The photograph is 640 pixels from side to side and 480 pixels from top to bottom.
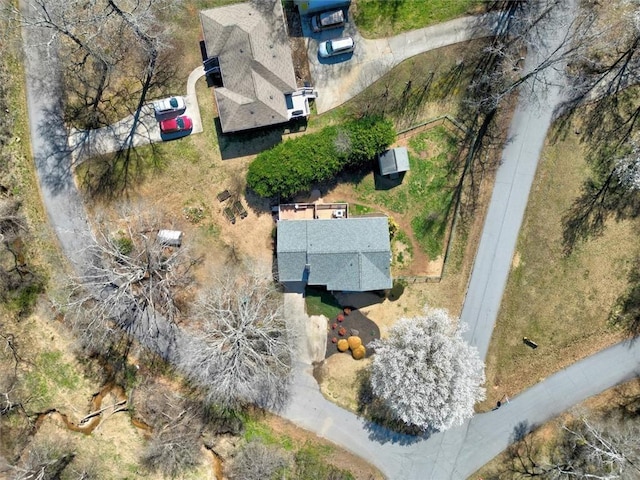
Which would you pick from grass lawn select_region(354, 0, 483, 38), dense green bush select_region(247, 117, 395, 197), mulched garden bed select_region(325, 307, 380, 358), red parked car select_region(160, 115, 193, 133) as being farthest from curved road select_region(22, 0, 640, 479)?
dense green bush select_region(247, 117, 395, 197)

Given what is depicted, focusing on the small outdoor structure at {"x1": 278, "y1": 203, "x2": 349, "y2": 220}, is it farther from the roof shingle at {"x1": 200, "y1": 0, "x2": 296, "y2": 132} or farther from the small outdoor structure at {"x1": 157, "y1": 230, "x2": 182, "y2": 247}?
the small outdoor structure at {"x1": 157, "y1": 230, "x2": 182, "y2": 247}

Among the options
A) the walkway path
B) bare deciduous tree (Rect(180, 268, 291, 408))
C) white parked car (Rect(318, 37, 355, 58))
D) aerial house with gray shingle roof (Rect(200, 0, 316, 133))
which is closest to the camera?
aerial house with gray shingle roof (Rect(200, 0, 316, 133))

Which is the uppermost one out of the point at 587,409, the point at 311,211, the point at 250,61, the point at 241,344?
the point at 250,61

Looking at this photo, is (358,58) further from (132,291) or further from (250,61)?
(132,291)

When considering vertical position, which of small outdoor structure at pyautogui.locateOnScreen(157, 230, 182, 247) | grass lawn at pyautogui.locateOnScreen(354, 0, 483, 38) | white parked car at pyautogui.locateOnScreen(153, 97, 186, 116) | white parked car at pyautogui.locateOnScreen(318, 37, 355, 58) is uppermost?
grass lawn at pyautogui.locateOnScreen(354, 0, 483, 38)

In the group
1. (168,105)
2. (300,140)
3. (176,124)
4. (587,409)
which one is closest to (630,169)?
(587,409)

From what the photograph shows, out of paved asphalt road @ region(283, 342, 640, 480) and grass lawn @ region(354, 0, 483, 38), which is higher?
grass lawn @ region(354, 0, 483, 38)
